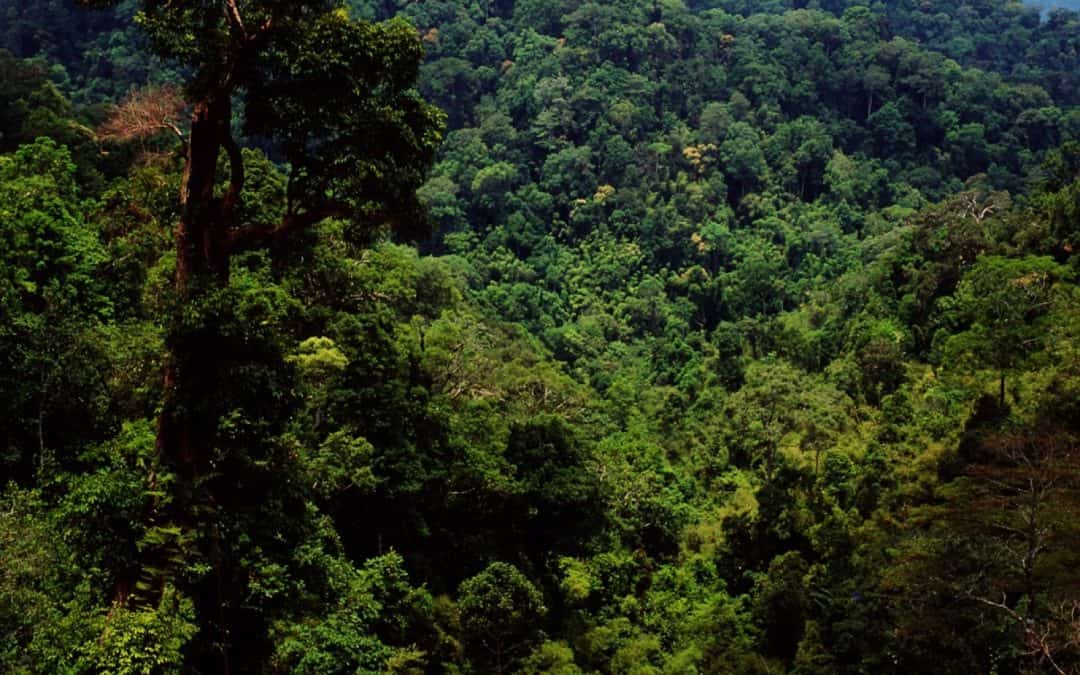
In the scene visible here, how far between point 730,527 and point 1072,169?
1972 centimetres

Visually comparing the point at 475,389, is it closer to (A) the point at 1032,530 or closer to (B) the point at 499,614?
(B) the point at 499,614

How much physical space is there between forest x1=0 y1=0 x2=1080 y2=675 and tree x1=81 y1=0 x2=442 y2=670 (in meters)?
0.03

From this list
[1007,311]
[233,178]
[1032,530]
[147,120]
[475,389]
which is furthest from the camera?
[1007,311]

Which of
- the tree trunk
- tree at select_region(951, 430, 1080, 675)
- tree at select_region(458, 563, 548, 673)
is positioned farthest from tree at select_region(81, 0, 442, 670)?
tree at select_region(951, 430, 1080, 675)

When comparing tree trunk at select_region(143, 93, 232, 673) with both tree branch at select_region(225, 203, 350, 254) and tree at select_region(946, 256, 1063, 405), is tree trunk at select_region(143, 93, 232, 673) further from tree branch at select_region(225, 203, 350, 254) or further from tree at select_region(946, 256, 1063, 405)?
tree at select_region(946, 256, 1063, 405)

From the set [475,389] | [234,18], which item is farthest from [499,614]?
[234,18]

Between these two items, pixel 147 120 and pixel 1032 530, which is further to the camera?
pixel 1032 530

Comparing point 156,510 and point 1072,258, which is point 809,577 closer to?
point 1072,258

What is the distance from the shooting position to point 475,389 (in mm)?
21656

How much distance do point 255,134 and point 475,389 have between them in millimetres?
13064

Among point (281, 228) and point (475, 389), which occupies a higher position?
point (281, 228)

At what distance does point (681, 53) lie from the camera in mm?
59250

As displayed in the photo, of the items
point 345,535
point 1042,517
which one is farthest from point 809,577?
point 345,535

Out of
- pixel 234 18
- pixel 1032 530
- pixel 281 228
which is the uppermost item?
pixel 234 18
